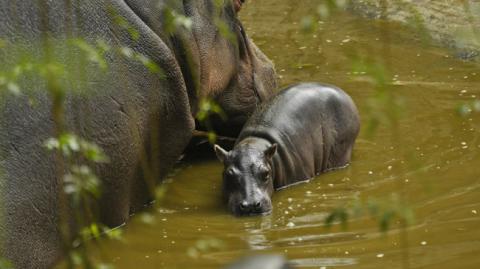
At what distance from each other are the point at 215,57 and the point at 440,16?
3296mm

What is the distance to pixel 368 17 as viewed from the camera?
944 cm

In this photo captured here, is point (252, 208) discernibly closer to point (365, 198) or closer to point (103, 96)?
point (365, 198)

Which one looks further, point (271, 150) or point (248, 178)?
point (271, 150)

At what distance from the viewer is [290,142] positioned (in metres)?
6.09

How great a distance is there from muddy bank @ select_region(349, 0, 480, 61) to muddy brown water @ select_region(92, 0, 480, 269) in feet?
0.49

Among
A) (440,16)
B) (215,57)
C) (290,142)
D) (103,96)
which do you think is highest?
(103,96)

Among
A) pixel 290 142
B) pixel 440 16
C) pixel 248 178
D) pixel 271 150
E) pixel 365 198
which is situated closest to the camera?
pixel 365 198

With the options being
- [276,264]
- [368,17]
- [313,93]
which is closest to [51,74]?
[276,264]

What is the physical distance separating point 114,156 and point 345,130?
2020mm

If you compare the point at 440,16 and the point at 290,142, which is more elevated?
the point at 290,142

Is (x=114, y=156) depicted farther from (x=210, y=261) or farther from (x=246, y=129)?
(x=246, y=129)

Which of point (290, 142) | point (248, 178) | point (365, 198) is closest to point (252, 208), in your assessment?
point (248, 178)

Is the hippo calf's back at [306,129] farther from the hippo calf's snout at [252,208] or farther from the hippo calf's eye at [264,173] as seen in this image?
the hippo calf's snout at [252,208]

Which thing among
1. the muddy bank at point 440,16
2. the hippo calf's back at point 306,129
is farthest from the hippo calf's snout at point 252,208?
the muddy bank at point 440,16
